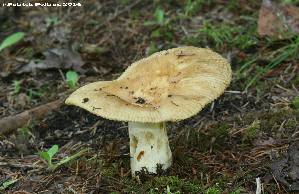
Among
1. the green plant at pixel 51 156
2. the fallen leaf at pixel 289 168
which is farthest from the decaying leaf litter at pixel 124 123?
the green plant at pixel 51 156

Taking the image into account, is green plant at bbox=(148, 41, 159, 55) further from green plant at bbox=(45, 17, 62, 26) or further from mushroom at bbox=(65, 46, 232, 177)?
green plant at bbox=(45, 17, 62, 26)

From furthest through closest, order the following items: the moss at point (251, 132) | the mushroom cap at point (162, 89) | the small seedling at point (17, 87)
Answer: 1. the small seedling at point (17, 87)
2. the moss at point (251, 132)
3. the mushroom cap at point (162, 89)

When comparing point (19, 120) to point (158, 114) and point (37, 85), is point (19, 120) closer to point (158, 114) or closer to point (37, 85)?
point (37, 85)

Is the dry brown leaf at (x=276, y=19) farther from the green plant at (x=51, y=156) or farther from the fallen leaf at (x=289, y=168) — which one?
the green plant at (x=51, y=156)

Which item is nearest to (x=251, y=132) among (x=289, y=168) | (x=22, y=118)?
(x=289, y=168)

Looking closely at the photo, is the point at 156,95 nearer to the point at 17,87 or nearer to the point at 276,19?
the point at 17,87

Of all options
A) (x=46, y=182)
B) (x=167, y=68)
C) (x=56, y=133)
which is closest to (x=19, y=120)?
(x=56, y=133)
